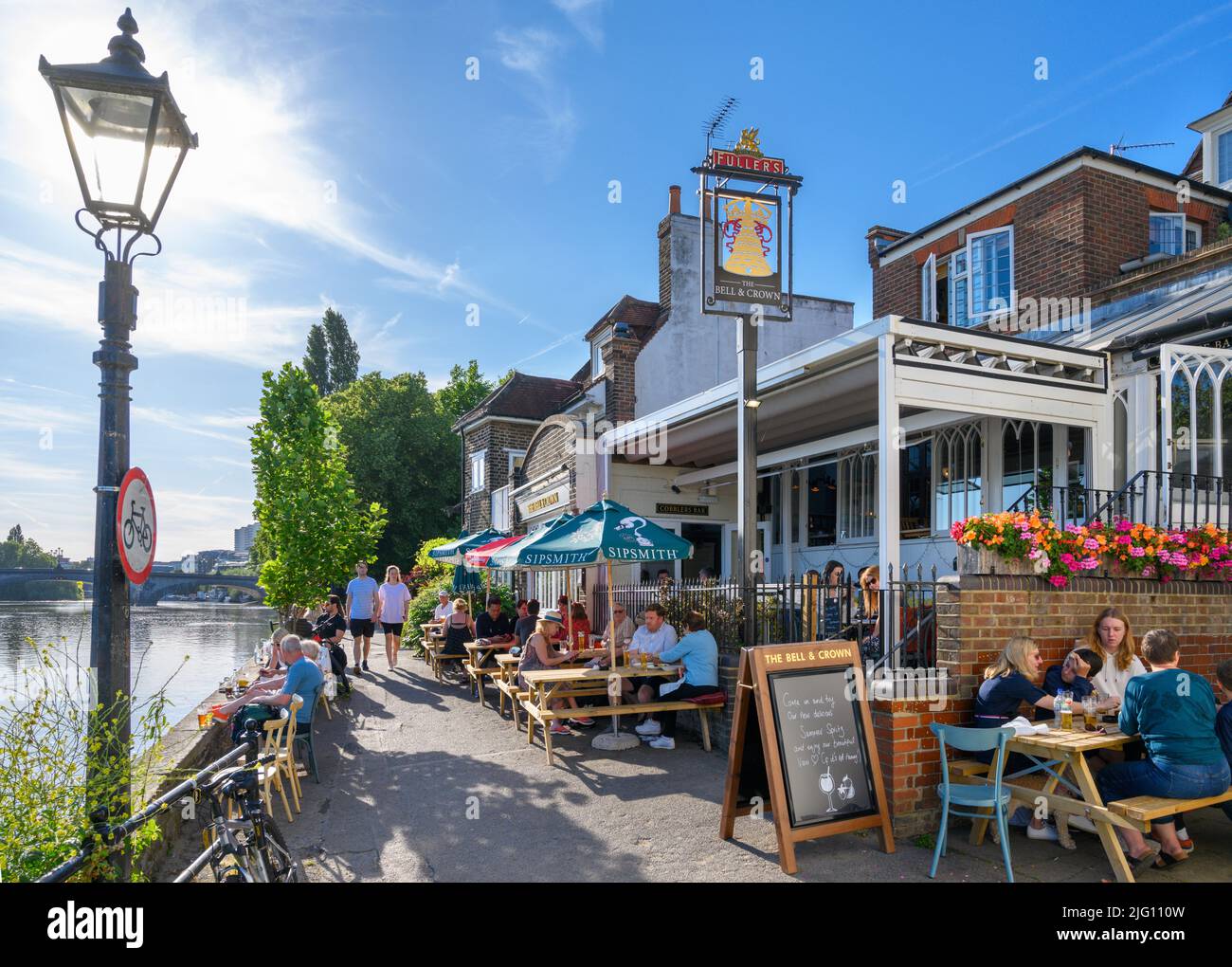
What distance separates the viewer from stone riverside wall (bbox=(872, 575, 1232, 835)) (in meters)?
5.49

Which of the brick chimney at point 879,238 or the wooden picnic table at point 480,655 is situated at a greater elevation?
the brick chimney at point 879,238

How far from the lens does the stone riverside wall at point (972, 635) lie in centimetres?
549

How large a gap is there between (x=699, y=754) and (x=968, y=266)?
9348 mm

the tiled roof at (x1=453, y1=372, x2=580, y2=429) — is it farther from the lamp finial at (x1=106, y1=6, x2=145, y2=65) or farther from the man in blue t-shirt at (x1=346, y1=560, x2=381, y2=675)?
the lamp finial at (x1=106, y1=6, x2=145, y2=65)

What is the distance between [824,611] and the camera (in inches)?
287

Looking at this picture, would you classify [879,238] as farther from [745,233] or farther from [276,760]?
[276,760]

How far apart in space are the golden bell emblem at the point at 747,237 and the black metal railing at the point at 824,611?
292cm

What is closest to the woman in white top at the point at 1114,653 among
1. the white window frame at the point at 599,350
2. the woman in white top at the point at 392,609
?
the woman in white top at the point at 392,609

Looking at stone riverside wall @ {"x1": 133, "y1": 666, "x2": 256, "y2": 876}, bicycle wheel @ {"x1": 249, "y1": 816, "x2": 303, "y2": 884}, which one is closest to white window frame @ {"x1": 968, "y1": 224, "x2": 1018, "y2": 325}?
stone riverside wall @ {"x1": 133, "y1": 666, "x2": 256, "y2": 876}

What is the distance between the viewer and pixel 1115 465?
8.66 m

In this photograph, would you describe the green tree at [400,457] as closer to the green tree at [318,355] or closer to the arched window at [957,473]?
the green tree at [318,355]

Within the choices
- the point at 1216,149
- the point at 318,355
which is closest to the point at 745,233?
the point at 1216,149

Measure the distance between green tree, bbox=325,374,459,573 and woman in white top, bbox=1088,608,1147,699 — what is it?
33.4 meters

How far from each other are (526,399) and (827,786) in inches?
835
